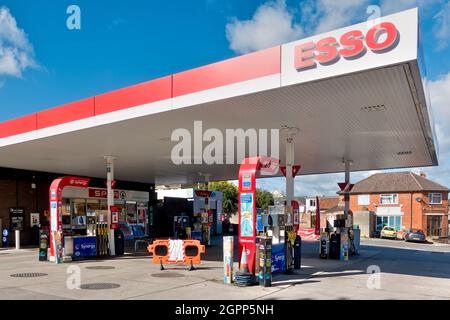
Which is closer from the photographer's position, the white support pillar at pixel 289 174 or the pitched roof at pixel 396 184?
the white support pillar at pixel 289 174

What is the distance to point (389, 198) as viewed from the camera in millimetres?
45094

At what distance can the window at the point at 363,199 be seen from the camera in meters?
46.8

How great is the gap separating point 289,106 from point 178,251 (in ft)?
18.5

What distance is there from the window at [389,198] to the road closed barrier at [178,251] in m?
37.0

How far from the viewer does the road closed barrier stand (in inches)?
497

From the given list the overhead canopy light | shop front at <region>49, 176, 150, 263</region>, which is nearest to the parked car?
shop front at <region>49, 176, 150, 263</region>

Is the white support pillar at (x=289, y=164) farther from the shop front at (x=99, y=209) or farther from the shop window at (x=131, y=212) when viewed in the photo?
the shop window at (x=131, y=212)

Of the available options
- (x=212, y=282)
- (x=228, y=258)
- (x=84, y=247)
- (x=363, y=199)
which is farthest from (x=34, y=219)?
(x=363, y=199)

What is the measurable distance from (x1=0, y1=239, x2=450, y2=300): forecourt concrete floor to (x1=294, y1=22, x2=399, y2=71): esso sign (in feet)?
15.8

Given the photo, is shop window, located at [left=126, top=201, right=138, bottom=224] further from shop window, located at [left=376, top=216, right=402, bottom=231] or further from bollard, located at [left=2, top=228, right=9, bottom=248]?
shop window, located at [left=376, top=216, right=402, bottom=231]

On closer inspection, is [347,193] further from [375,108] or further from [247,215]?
[247,215]

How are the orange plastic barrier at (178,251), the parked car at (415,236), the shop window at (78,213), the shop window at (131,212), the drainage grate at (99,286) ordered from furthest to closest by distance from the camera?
the parked car at (415,236) < the shop window at (131,212) < the shop window at (78,213) < the orange plastic barrier at (178,251) < the drainage grate at (99,286)

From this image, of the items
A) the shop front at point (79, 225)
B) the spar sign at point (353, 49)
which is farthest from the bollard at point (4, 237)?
the spar sign at point (353, 49)
